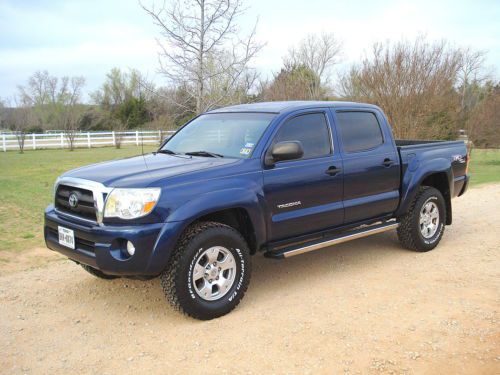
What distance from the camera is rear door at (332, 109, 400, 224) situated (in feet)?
18.2

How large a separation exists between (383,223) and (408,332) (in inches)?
85.3

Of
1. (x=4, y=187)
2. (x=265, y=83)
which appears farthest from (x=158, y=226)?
(x=265, y=83)

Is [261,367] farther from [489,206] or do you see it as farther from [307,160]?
[489,206]

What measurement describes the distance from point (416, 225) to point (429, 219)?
0.37 meters

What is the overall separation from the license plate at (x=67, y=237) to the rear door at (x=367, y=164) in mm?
2761

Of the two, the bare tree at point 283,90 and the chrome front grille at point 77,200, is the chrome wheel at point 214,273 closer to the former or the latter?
the chrome front grille at point 77,200

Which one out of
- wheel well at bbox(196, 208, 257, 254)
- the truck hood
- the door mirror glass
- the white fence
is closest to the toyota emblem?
the truck hood

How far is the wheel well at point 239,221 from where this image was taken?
4.68 m

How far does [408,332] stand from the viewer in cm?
410

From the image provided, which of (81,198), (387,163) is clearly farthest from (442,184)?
(81,198)

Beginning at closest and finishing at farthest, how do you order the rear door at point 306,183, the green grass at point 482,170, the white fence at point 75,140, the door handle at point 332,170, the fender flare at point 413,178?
the rear door at point 306,183, the door handle at point 332,170, the fender flare at point 413,178, the green grass at point 482,170, the white fence at point 75,140

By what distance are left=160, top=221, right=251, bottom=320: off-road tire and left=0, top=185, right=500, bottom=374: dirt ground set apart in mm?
139

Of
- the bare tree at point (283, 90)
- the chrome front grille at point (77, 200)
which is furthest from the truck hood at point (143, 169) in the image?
the bare tree at point (283, 90)

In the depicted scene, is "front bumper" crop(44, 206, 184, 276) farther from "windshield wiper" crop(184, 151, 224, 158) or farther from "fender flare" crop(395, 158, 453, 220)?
"fender flare" crop(395, 158, 453, 220)
